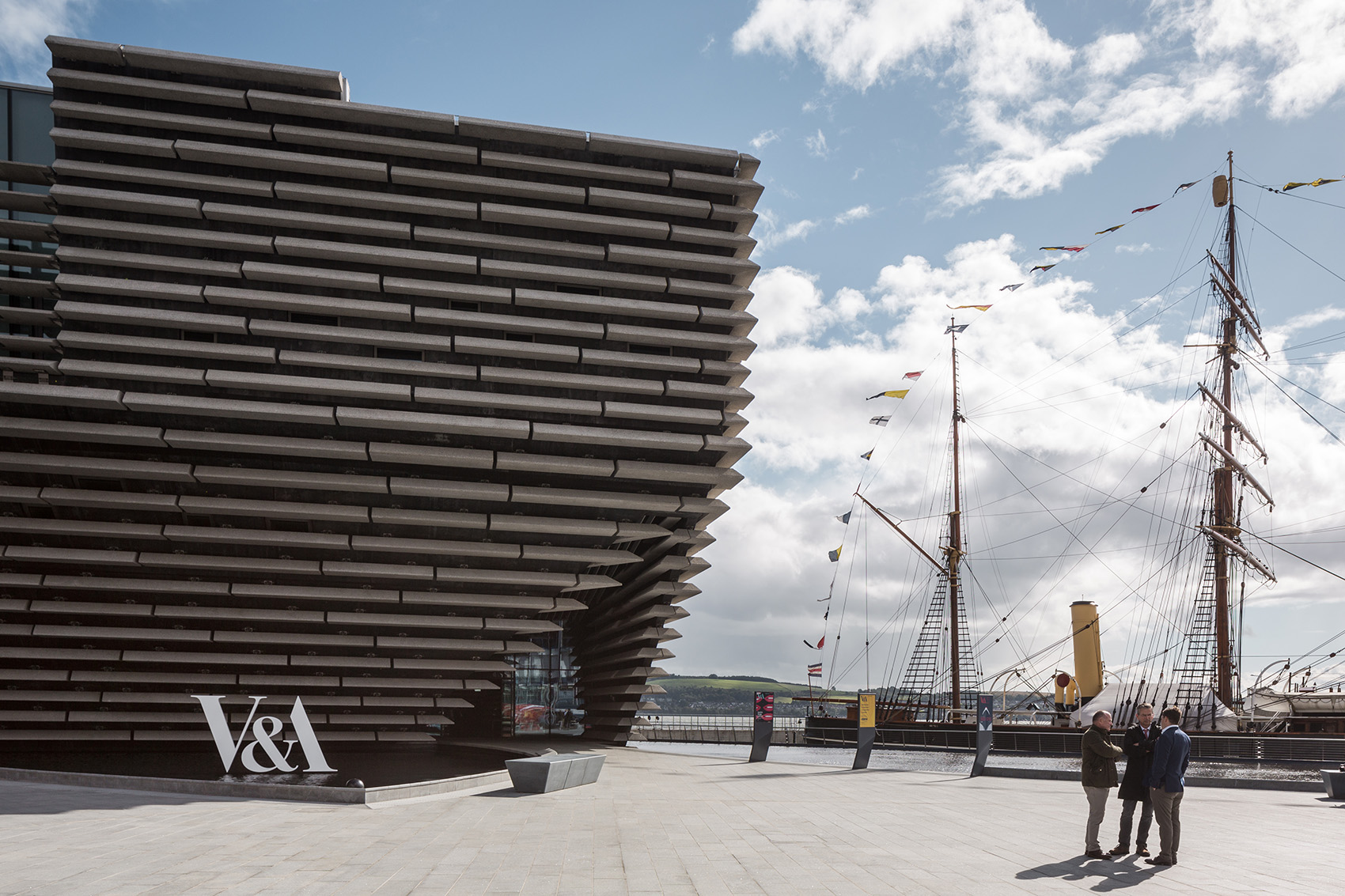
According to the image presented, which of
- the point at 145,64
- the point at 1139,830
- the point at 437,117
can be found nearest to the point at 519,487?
the point at 437,117

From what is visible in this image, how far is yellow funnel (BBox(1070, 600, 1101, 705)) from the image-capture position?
46750mm

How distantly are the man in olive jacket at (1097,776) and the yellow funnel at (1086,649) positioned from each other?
127 ft

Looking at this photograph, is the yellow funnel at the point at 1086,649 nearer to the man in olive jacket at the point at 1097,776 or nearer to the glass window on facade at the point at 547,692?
the glass window on facade at the point at 547,692

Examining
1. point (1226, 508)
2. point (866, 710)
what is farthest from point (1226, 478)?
point (866, 710)

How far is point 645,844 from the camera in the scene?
11906mm

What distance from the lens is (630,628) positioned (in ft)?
127

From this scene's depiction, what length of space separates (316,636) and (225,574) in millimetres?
3563

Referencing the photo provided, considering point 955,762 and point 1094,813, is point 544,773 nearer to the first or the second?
point 1094,813

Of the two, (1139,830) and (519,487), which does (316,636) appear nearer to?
(519,487)

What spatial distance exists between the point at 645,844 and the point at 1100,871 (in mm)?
5308

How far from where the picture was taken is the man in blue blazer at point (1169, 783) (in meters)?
10.7

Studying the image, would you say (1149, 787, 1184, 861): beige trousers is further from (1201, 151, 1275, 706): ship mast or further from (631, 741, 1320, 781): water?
(1201, 151, 1275, 706): ship mast

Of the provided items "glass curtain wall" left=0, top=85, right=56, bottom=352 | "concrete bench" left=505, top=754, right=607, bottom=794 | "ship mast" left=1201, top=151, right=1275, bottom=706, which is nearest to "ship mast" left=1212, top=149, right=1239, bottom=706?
"ship mast" left=1201, top=151, right=1275, bottom=706

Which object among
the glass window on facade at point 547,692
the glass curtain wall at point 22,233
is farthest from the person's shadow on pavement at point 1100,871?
the glass window on facade at point 547,692
